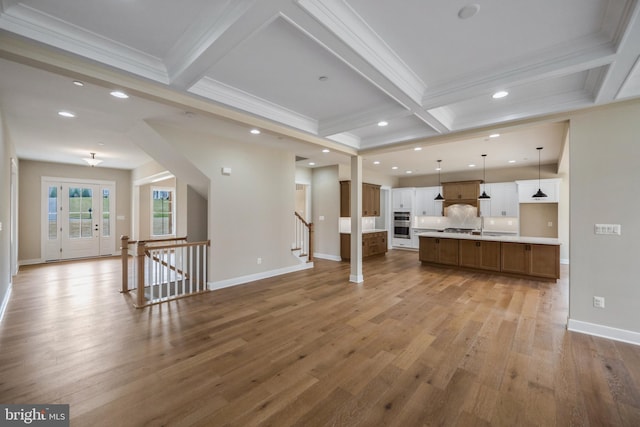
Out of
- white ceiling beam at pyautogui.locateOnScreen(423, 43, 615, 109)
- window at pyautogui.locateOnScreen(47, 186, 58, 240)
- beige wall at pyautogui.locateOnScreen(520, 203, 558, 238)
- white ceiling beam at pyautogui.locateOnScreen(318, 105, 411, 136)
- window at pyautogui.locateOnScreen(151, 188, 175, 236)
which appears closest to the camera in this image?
white ceiling beam at pyautogui.locateOnScreen(423, 43, 615, 109)

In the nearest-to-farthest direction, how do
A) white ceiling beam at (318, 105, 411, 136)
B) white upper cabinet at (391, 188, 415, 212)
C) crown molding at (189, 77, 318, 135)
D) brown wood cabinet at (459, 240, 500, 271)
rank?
1. crown molding at (189, 77, 318, 135)
2. white ceiling beam at (318, 105, 411, 136)
3. brown wood cabinet at (459, 240, 500, 271)
4. white upper cabinet at (391, 188, 415, 212)

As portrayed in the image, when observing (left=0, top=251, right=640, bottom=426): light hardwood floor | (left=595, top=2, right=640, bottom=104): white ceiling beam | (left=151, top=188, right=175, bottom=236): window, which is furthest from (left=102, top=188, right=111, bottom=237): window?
(left=595, top=2, right=640, bottom=104): white ceiling beam

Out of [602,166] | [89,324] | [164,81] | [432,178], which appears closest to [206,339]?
[89,324]

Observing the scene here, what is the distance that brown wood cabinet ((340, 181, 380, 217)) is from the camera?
25.1 ft

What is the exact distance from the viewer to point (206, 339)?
293 centimetres

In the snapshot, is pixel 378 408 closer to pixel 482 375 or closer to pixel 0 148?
pixel 482 375

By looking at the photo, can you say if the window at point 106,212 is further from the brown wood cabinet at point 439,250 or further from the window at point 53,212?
the brown wood cabinet at point 439,250

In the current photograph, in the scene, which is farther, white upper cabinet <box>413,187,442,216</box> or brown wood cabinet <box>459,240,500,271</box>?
white upper cabinet <box>413,187,442,216</box>

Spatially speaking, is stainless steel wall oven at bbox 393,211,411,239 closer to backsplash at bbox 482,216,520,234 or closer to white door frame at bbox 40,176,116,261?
backsplash at bbox 482,216,520,234

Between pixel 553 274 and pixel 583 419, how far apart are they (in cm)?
452

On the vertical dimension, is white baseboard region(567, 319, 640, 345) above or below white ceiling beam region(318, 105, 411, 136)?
below

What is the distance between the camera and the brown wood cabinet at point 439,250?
655 cm

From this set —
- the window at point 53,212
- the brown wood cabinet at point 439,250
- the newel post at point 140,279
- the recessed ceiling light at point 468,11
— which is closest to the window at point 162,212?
the window at point 53,212

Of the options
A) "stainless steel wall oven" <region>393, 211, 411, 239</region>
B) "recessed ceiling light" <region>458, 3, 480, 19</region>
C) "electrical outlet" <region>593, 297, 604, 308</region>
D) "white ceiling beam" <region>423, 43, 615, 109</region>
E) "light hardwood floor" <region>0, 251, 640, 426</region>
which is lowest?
"light hardwood floor" <region>0, 251, 640, 426</region>
